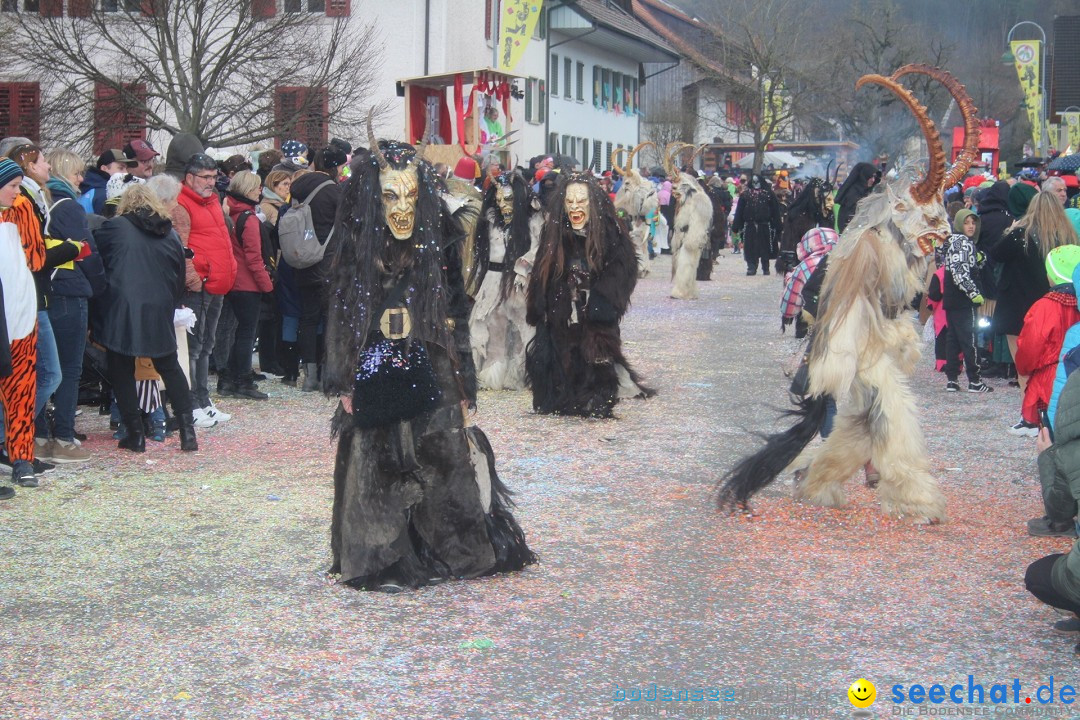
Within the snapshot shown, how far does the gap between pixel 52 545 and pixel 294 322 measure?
5396 millimetres

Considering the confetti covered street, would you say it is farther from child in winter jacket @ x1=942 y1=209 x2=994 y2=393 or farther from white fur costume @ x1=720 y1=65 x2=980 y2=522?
child in winter jacket @ x1=942 y1=209 x2=994 y2=393

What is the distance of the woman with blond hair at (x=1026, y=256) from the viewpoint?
10.1 m

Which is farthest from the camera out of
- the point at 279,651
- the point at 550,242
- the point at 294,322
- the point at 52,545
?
the point at 294,322

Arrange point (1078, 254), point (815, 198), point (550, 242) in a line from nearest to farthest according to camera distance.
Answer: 1. point (1078, 254)
2. point (550, 242)
3. point (815, 198)

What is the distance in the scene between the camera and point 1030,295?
33.3 feet

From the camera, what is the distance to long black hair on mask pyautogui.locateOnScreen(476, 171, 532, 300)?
37.1ft

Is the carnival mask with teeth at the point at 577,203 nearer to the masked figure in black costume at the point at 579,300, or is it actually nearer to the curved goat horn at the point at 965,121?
the masked figure in black costume at the point at 579,300

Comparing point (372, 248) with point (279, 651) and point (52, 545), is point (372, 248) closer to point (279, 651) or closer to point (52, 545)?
point (279, 651)

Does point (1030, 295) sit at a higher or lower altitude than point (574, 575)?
higher

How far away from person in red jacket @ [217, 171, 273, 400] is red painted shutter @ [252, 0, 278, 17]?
52.9 feet

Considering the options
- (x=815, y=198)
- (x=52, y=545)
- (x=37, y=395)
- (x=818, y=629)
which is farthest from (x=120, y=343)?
(x=815, y=198)

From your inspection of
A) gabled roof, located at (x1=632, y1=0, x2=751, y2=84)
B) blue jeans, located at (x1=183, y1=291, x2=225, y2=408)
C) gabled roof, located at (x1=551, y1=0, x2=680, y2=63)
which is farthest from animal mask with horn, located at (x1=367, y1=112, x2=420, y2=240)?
gabled roof, located at (x1=632, y1=0, x2=751, y2=84)

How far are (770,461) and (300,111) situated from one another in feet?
67.7

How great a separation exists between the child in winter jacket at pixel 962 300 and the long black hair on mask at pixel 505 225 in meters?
3.78
